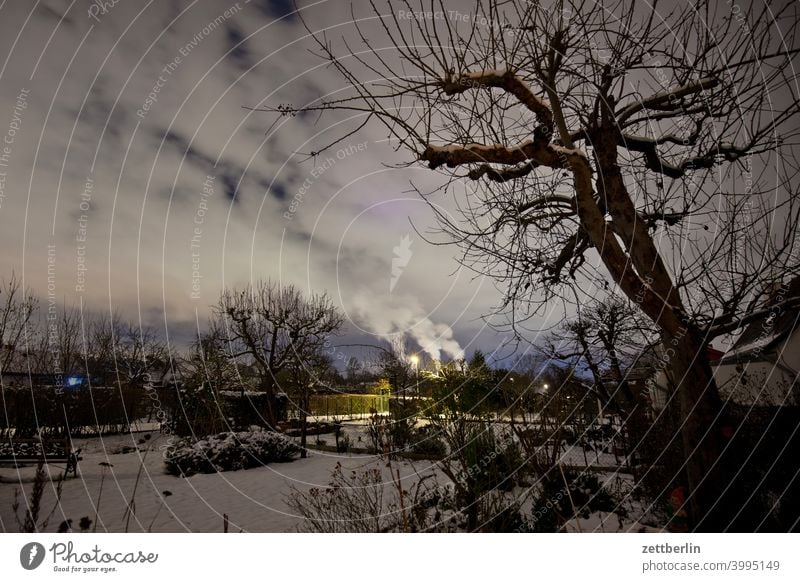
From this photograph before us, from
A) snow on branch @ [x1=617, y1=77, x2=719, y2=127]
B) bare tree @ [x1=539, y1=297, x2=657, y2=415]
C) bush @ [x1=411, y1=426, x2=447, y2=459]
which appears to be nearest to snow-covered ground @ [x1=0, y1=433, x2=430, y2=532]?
bush @ [x1=411, y1=426, x2=447, y2=459]

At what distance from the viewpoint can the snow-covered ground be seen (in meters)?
4.48

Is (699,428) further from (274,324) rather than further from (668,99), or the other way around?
(274,324)

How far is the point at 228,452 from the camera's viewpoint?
8.58 m

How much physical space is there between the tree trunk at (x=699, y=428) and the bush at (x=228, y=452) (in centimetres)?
726

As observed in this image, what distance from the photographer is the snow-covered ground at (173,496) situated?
177 inches

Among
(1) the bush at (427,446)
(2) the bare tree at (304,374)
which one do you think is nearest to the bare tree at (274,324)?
(2) the bare tree at (304,374)

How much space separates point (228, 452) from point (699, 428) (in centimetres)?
892

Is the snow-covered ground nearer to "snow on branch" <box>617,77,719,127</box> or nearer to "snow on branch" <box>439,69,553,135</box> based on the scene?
"snow on branch" <box>439,69,553,135</box>

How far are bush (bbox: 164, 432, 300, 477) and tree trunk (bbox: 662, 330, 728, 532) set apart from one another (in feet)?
23.8

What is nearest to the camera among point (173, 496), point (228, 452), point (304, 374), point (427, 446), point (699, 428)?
point (699, 428)

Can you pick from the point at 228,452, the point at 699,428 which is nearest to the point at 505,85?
the point at 699,428

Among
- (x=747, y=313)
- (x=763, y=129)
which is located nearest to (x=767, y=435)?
(x=747, y=313)

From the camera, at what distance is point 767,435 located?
3418 millimetres
